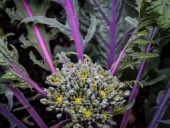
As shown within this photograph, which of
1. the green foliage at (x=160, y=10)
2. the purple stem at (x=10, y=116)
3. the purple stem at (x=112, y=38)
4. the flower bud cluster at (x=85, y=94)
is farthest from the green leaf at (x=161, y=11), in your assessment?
the purple stem at (x=10, y=116)

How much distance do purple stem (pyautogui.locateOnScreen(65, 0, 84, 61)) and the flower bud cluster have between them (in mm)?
137

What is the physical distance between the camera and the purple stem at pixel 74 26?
88cm

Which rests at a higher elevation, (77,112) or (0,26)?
(0,26)

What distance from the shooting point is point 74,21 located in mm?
902

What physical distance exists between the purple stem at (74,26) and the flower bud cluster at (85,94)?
0.14 m

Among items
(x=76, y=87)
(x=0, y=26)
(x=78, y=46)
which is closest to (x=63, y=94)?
(x=76, y=87)

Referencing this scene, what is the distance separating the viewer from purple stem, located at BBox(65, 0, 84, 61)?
0.88 metres

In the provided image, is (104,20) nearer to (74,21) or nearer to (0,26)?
(74,21)

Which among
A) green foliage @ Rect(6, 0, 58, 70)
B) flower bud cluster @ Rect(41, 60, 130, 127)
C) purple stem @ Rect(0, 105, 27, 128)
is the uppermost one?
green foliage @ Rect(6, 0, 58, 70)

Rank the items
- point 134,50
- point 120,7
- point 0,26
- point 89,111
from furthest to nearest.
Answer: point 0,26, point 120,7, point 134,50, point 89,111

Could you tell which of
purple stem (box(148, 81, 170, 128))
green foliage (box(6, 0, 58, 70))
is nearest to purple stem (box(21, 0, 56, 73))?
green foliage (box(6, 0, 58, 70))

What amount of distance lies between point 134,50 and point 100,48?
0.20m

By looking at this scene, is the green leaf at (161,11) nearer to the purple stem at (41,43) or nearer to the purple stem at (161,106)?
the purple stem at (161,106)

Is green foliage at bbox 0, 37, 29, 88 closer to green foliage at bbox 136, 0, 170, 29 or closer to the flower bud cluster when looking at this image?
the flower bud cluster
